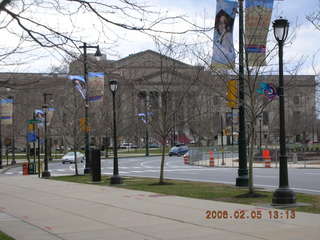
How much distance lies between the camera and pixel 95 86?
24.2 meters

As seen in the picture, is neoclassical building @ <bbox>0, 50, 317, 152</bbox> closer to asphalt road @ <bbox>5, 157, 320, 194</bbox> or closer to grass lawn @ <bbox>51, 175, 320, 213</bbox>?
asphalt road @ <bbox>5, 157, 320, 194</bbox>

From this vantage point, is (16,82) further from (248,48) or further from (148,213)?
(248,48)

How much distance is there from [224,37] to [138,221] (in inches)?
287

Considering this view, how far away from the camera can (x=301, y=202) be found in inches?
577

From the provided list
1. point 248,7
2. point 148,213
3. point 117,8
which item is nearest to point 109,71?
point 117,8

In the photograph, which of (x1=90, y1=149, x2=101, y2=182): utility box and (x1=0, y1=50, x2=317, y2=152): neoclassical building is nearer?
(x1=0, y1=50, x2=317, y2=152): neoclassical building

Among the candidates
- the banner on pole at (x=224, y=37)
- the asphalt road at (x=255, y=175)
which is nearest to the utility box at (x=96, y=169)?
the asphalt road at (x=255, y=175)

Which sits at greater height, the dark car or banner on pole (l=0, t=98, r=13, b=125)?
banner on pole (l=0, t=98, r=13, b=125)

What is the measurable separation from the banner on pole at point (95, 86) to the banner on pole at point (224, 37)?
640 cm

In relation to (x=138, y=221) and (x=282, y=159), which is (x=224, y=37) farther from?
(x=138, y=221)

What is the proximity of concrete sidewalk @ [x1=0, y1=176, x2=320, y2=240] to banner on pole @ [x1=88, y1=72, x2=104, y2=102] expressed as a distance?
6.76m

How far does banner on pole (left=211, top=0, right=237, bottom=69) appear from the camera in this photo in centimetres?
1702
